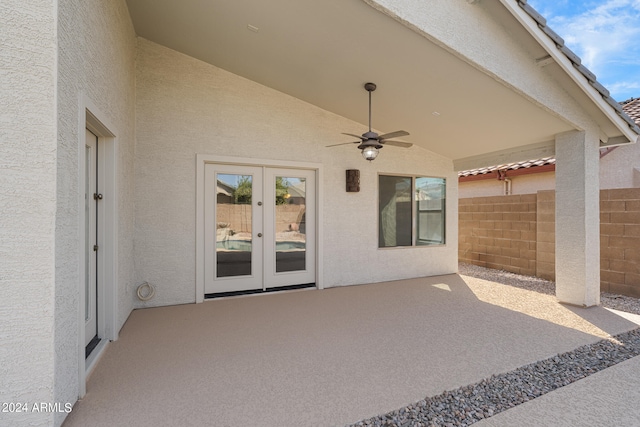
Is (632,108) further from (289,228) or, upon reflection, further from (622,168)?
(289,228)

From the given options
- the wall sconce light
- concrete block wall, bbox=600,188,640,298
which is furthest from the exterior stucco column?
the wall sconce light

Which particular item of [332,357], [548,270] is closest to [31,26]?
[332,357]

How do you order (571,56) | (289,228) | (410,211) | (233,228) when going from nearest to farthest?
(571,56) → (233,228) → (289,228) → (410,211)

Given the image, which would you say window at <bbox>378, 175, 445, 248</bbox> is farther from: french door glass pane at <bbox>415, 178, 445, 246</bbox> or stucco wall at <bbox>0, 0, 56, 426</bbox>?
stucco wall at <bbox>0, 0, 56, 426</bbox>

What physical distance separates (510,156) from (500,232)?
2.58 meters

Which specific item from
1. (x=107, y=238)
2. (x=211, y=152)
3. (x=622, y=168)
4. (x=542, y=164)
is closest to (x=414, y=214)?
(x=211, y=152)

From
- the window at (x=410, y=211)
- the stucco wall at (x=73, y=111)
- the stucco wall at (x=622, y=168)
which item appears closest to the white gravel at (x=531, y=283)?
the window at (x=410, y=211)

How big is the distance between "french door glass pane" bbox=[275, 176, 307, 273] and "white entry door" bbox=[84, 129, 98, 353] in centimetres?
272

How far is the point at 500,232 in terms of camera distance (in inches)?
285

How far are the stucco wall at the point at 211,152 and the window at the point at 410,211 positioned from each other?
24 centimetres

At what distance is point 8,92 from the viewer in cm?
169

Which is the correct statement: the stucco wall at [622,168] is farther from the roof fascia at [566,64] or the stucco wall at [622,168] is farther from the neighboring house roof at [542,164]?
the roof fascia at [566,64]

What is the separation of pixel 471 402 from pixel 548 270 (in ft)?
17.6

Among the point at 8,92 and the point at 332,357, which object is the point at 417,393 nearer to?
the point at 332,357
